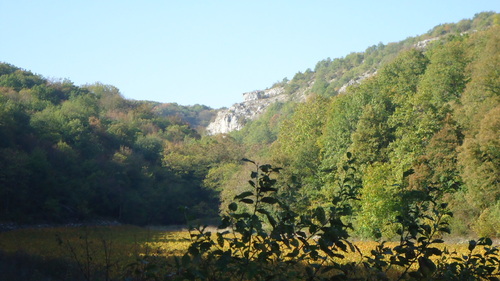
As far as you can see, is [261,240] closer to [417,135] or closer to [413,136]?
[413,136]

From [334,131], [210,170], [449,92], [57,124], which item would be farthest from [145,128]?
[449,92]

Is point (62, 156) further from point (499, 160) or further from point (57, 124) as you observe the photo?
point (499, 160)

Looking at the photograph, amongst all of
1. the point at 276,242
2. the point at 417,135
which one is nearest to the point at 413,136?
the point at 417,135

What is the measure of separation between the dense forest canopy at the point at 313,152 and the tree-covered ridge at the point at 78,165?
167mm

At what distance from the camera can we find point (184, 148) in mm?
84250

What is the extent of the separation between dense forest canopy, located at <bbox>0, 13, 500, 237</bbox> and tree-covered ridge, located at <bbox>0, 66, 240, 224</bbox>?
0.55ft

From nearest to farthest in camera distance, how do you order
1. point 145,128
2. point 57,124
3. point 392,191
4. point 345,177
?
point 345,177, point 392,191, point 57,124, point 145,128

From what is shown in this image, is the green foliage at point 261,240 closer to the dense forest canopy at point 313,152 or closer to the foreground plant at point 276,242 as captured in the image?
the foreground plant at point 276,242

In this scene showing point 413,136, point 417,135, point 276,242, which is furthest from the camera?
point 417,135

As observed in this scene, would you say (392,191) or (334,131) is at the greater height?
(334,131)

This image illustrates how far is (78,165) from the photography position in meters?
57.2

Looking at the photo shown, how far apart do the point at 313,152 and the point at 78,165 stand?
25155mm

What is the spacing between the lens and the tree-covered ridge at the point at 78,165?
4744 cm

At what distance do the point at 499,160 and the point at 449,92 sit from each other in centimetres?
1609
